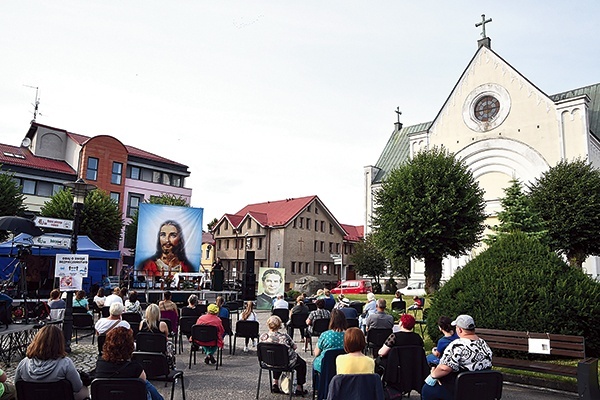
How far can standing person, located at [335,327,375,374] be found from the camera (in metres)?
4.59

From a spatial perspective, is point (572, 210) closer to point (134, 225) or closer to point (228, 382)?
point (228, 382)

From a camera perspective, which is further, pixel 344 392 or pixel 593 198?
pixel 593 198

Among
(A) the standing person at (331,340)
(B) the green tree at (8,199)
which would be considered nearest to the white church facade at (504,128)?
(B) the green tree at (8,199)

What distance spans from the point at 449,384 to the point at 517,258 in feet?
19.8

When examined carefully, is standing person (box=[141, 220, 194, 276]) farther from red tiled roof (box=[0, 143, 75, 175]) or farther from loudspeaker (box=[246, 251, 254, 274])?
red tiled roof (box=[0, 143, 75, 175])

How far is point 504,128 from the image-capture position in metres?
34.9

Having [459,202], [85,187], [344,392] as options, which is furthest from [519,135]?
[344,392]

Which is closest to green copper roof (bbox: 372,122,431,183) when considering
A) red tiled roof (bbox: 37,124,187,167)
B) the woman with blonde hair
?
red tiled roof (bbox: 37,124,187,167)

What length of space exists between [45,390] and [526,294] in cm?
891

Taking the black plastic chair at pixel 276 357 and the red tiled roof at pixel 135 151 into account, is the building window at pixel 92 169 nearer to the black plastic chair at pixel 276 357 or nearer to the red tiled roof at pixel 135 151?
the red tiled roof at pixel 135 151

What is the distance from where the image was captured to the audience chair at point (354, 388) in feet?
14.3

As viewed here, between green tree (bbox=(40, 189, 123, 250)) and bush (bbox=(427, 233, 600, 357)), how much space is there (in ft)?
92.9

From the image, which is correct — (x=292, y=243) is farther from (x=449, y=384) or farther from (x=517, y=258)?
(x=449, y=384)

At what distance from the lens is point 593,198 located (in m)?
25.6
